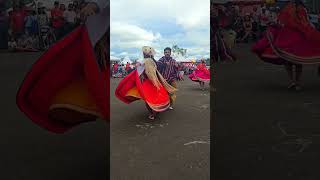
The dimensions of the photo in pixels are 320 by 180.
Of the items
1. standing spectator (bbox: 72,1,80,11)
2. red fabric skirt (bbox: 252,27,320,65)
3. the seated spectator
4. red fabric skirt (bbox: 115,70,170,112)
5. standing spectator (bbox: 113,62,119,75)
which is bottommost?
red fabric skirt (bbox: 115,70,170,112)

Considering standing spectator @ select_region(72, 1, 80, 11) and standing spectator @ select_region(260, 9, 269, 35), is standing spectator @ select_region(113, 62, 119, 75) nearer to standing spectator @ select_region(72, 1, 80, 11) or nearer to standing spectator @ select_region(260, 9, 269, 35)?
standing spectator @ select_region(72, 1, 80, 11)

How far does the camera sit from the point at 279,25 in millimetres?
2225

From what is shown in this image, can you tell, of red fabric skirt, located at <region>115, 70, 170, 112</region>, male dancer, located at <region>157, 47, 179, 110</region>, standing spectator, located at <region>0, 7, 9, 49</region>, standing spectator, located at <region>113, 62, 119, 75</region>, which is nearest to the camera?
standing spectator, located at <region>0, 7, 9, 49</region>

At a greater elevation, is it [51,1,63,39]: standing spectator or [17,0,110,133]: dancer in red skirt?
[51,1,63,39]: standing spectator

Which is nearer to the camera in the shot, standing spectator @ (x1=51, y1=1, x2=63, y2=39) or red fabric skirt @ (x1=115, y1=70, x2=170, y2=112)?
standing spectator @ (x1=51, y1=1, x2=63, y2=39)

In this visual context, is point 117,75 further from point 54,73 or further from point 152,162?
point 152,162

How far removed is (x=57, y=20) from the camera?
89.7 inches

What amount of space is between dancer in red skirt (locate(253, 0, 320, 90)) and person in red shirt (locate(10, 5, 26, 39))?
1.59 meters

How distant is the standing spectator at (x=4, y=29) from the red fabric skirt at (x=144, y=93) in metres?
1.05

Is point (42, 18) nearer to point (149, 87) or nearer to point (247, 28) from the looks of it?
point (149, 87)

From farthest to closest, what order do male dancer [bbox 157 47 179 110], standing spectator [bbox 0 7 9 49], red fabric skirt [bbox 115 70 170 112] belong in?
male dancer [bbox 157 47 179 110] → red fabric skirt [bbox 115 70 170 112] → standing spectator [bbox 0 7 9 49]

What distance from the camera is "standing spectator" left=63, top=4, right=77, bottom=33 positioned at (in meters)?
2.28

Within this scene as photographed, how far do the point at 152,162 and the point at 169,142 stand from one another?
9.4 inches

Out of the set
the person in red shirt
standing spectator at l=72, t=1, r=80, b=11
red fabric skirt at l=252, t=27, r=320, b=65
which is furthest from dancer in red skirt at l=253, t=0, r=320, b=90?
the person in red shirt
